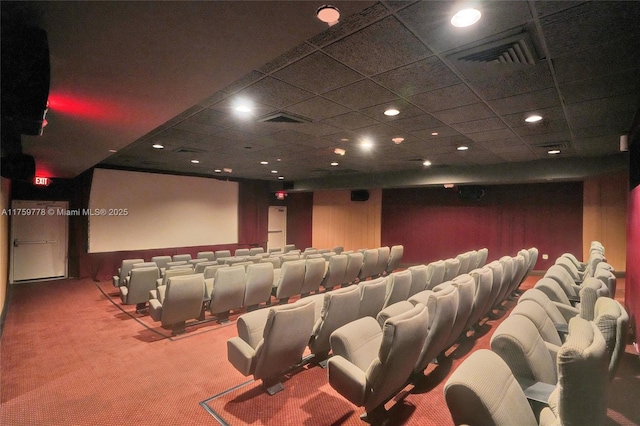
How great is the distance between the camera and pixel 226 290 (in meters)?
4.72

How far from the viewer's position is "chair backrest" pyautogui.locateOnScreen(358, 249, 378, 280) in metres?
7.29

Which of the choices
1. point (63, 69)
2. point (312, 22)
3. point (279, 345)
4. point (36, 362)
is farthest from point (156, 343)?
point (312, 22)

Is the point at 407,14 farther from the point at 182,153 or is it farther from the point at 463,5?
the point at 182,153

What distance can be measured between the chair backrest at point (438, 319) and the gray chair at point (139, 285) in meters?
4.62

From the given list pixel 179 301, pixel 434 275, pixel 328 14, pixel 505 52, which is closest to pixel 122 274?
pixel 179 301

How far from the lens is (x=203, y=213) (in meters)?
11.2

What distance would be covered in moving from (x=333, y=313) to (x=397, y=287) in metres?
1.29

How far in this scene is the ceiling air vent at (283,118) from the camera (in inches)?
167

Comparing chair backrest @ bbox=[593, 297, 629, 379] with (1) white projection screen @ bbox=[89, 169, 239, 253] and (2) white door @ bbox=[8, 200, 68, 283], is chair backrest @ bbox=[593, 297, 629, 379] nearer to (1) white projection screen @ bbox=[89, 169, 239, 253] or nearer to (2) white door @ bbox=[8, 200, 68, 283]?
(1) white projection screen @ bbox=[89, 169, 239, 253]

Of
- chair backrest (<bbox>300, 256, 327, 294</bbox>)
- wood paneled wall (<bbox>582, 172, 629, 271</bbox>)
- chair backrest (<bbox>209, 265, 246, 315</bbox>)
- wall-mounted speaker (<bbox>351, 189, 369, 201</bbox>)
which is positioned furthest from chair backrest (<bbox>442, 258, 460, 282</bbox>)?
wall-mounted speaker (<bbox>351, 189, 369, 201</bbox>)

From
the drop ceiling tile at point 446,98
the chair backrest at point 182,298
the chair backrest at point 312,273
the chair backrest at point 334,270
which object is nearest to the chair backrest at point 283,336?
the chair backrest at point 182,298

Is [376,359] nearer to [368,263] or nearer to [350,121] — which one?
[350,121]

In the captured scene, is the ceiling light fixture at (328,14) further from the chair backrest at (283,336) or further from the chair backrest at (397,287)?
the chair backrest at (397,287)

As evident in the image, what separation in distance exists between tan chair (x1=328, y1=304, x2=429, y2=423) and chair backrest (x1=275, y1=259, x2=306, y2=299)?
9.56ft
